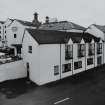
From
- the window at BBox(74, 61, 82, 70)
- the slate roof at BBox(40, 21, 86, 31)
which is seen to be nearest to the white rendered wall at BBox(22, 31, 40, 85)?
the window at BBox(74, 61, 82, 70)

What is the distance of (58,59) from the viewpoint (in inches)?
1025

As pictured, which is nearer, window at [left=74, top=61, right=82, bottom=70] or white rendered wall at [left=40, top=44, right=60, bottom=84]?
white rendered wall at [left=40, top=44, right=60, bottom=84]

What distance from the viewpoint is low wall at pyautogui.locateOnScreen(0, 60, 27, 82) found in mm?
25000

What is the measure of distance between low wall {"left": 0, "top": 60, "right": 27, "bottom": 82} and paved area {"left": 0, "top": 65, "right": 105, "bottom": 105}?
1.23 meters

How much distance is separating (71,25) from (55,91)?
2611 cm

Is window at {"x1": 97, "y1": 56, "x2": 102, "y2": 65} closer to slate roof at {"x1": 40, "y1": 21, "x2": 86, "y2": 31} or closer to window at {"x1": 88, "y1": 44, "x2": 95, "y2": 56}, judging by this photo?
window at {"x1": 88, "y1": 44, "x2": 95, "y2": 56}

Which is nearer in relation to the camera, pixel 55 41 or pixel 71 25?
pixel 55 41

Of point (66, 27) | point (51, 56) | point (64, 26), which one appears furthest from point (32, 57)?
point (64, 26)

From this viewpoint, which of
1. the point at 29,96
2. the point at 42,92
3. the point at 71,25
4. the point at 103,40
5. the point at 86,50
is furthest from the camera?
the point at 71,25

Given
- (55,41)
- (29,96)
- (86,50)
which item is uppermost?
(55,41)

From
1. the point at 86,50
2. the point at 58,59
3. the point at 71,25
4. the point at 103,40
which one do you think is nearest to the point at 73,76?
the point at 58,59

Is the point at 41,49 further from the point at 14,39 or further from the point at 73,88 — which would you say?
the point at 14,39

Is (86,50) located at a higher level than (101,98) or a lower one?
higher

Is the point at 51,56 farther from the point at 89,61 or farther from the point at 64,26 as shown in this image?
the point at 64,26
